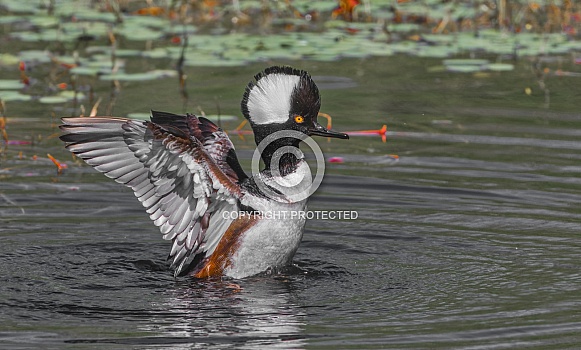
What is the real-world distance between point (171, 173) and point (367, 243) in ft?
5.27

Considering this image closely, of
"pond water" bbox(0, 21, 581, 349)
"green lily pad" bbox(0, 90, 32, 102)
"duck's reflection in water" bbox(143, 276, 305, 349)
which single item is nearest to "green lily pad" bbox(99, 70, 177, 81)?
"pond water" bbox(0, 21, 581, 349)

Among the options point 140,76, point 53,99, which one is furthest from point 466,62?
point 53,99

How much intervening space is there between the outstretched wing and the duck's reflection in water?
299 mm

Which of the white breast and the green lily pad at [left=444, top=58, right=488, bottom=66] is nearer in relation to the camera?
the white breast

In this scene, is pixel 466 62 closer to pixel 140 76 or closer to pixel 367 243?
pixel 140 76

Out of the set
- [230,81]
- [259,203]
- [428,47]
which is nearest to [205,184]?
[259,203]

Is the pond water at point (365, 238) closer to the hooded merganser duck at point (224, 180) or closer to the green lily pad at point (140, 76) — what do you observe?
the green lily pad at point (140, 76)

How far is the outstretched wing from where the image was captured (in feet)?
22.0

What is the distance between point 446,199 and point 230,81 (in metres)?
3.96

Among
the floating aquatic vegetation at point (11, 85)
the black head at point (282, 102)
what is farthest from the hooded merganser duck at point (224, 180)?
the floating aquatic vegetation at point (11, 85)

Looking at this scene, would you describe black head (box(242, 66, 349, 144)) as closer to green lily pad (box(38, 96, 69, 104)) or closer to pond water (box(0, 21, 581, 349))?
pond water (box(0, 21, 581, 349))

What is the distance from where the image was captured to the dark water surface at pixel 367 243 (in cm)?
591

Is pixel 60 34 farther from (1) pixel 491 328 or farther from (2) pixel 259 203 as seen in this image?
(1) pixel 491 328

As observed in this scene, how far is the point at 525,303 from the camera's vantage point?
20.7ft
